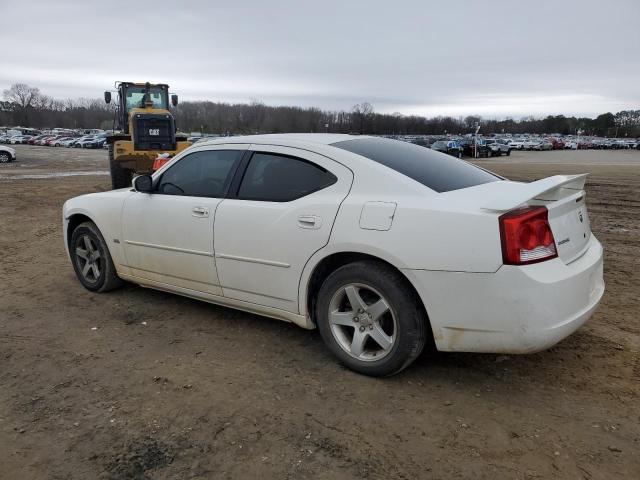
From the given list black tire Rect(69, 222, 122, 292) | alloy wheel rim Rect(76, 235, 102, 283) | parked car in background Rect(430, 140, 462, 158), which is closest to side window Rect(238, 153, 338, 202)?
black tire Rect(69, 222, 122, 292)

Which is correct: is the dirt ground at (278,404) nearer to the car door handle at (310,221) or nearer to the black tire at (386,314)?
the black tire at (386,314)

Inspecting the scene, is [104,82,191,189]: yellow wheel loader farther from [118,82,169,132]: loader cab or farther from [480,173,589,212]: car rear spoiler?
[480,173,589,212]: car rear spoiler

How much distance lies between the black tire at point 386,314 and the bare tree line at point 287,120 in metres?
108

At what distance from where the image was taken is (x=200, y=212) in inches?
162

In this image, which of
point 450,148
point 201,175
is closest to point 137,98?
point 201,175

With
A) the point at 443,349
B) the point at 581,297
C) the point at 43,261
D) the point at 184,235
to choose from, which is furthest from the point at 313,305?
the point at 43,261

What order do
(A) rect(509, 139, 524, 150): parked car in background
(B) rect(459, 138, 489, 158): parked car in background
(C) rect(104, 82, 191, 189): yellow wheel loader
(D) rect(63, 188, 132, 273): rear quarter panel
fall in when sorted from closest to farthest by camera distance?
(D) rect(63, 188, 132, 273): rear quarter panel < (C) rect(104, 82, 191, 189): yellow wheel loader < (B) rect(459, 138, 489, 158): parked car in background < (A) rect(509, 139, 524, 150): parked car in background

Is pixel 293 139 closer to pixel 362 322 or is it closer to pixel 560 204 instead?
pixel 362 322

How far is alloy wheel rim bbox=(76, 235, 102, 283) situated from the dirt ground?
1.75 feet

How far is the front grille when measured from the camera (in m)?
15.3

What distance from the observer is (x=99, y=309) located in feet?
15.7

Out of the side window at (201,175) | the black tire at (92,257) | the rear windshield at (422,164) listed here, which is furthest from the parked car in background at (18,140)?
the rear windshield at (422,164)

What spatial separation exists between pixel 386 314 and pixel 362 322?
0.54 feet

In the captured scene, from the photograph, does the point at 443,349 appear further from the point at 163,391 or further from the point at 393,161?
the point at 163,391
